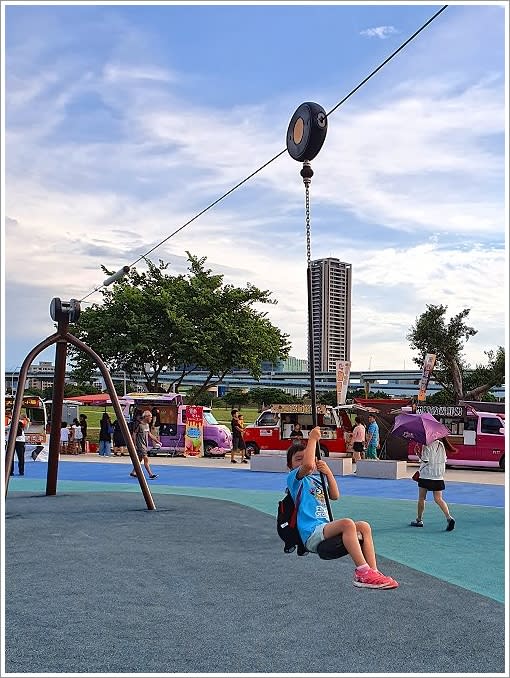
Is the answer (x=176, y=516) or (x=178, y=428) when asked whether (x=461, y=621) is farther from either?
(x=178, y=428)

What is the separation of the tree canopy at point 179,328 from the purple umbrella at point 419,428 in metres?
23.2

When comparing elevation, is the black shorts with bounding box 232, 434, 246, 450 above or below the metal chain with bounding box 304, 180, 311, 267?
below

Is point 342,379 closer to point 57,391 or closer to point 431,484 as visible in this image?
point 57,391

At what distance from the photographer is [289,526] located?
16.8 feet

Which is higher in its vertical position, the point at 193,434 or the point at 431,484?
the point at 431,484

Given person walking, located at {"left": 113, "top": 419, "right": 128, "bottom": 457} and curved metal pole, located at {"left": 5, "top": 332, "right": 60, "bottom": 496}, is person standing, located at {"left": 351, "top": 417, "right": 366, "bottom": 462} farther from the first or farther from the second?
curved metal pole, located at {"left": 5, "top": 332, "right": 60, "bottom": 496}

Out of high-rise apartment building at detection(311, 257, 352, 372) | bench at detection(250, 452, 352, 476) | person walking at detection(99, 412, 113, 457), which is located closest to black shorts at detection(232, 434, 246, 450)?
bench at detection(250, 452, 352, 476)

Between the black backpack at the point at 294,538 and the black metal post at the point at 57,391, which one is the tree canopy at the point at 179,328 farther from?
the black backpack at the point at 294,538

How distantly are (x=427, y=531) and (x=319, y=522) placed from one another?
706 cm

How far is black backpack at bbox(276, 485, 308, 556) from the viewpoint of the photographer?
5074 millimetres

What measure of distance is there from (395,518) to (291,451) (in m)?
8.07

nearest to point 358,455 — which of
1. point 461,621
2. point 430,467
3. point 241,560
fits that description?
point 430,467

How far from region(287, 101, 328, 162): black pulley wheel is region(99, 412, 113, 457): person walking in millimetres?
22841

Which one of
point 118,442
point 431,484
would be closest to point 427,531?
point 431,484
